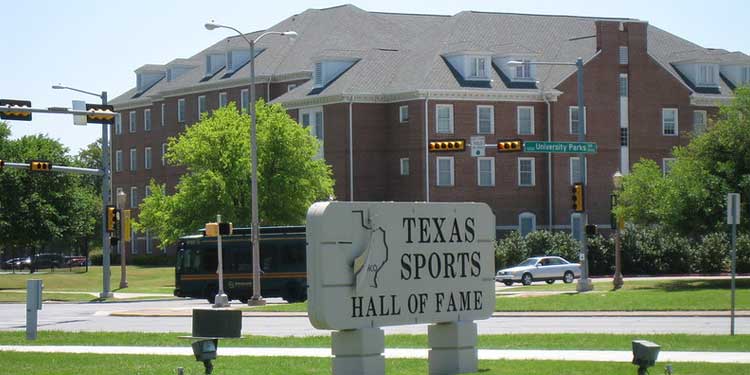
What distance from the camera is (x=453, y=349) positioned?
1967 centimetres

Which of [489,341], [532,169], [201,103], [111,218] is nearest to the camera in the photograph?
[489,341]

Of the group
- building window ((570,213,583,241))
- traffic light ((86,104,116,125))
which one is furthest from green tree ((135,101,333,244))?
traffic light ((86,104,116,125))

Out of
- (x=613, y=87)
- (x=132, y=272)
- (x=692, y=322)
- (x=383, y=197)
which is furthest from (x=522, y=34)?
(x=692, y=322)

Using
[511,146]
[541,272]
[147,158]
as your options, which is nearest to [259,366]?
[511,146]

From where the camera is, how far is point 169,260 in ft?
316

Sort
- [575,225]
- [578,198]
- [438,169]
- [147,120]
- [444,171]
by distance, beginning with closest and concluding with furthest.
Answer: [578,198] → [438,169] → [444,171] → [575,225] → [147,120]

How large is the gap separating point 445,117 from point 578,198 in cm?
3313

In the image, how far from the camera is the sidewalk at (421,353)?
22.4 meters

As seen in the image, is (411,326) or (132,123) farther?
(132,123)

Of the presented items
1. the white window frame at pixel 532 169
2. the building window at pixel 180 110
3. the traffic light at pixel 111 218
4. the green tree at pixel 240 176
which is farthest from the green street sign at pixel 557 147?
the building window at pixel 180 110

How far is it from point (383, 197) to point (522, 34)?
1430cm

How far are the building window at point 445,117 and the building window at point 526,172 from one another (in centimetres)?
549

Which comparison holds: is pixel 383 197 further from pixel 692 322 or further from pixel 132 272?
pixel 692 322

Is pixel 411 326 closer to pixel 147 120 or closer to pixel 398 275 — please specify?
pixel 398 275
